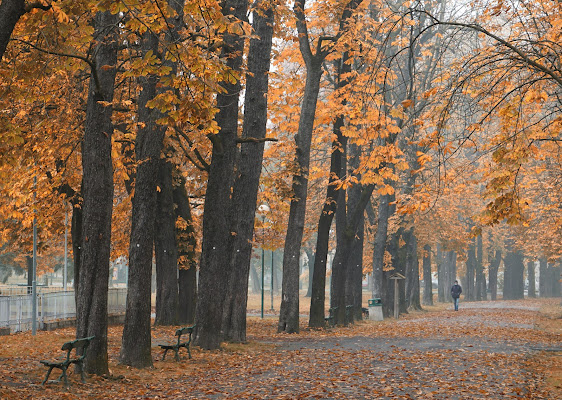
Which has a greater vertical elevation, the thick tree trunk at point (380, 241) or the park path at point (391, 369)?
the thick tree trunk at point (380, 241)

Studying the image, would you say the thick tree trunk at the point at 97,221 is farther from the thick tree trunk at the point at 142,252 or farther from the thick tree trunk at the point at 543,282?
the thick tree trunk at the point at 543,282

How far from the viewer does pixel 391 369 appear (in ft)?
45.5

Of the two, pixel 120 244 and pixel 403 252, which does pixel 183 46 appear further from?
pixel 403 252

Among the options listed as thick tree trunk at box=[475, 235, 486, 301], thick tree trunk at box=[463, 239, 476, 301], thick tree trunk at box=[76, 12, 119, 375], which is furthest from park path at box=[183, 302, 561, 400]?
thick tree trunk at box=[475, 235, 486, 301]

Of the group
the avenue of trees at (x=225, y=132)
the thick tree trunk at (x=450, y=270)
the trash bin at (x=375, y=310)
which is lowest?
the trash bin at (x=375, y=310)

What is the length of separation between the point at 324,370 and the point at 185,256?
42.8 ft

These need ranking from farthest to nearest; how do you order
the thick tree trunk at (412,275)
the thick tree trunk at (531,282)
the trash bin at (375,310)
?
the thick tree trunk at (531,282)
the thick tree trunk at (412,275)
the trash bin at (375,310)

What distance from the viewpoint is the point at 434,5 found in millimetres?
33531

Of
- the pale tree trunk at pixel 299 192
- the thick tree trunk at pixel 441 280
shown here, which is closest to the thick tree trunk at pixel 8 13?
the pale tree trunk at pixel 299 192

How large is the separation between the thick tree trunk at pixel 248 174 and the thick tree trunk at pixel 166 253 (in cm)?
542

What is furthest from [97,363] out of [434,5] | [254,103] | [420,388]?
[434,5]

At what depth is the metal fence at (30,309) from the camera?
23.5 metres

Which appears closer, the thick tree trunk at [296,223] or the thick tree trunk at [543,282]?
the thick tree trunk at [296,223]

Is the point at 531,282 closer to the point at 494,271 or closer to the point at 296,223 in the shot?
the point at 494,271
